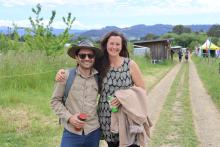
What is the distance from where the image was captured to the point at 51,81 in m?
13.6

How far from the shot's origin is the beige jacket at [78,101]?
12.6ft

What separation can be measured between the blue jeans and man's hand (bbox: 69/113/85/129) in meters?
0.13

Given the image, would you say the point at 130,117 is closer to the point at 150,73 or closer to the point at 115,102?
the point at 115,102

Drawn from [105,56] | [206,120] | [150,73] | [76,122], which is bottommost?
[150,73]

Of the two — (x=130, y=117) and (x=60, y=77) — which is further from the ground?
(x=60, y=77)

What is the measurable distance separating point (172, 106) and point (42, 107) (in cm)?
405

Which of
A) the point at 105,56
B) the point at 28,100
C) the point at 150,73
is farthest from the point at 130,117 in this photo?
the point at 150,73

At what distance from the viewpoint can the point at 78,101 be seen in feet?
12.6

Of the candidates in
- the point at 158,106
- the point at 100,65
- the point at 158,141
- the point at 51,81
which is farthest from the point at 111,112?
the point at 51,81

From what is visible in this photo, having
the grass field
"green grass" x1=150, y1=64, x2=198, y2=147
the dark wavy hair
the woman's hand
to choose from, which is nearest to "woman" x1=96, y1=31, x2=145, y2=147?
the dark wavy hair

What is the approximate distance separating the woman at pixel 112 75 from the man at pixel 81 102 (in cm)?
7

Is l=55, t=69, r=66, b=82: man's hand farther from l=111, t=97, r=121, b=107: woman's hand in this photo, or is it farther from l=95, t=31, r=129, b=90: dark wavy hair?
l=111, t=97, r=121, b=107: woman's hand

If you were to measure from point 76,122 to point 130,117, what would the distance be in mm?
485

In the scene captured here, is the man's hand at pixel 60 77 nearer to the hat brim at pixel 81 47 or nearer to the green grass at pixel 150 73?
the hat brim at pixel 81 47
